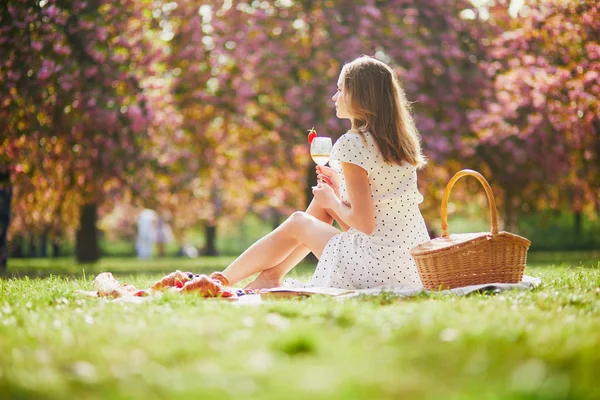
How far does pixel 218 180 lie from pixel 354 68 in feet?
49.1

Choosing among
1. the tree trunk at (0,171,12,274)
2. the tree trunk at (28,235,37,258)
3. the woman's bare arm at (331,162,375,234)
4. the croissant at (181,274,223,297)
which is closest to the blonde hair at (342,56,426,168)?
the woman's bare arm at (331,162,375,234)

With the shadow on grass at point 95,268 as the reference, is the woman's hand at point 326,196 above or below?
above

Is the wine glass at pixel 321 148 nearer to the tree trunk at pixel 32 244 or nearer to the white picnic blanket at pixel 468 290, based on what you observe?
the white picnic blanket at pixel 468 290

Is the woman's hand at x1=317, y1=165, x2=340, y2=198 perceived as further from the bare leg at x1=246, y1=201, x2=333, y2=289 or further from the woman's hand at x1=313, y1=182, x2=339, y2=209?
the bare leg at x1=246, y1=201, x2=333, y2=289

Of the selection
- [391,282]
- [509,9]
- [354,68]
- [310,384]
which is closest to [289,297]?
[391,282]

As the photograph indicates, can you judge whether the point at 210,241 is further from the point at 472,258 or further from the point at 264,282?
the point at 472,258

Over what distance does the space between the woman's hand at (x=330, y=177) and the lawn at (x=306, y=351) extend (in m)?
1.64

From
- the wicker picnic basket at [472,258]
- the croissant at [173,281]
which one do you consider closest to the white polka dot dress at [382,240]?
the wicker picnic basket at [472,258]

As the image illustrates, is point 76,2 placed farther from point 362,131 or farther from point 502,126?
point 502,126

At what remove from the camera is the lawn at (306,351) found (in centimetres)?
228

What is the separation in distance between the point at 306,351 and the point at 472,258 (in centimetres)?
251

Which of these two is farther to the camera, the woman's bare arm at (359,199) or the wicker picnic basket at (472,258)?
the woman's bare arm at (359,199)

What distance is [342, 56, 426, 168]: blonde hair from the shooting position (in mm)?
5160

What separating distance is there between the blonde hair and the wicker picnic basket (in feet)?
1.59
